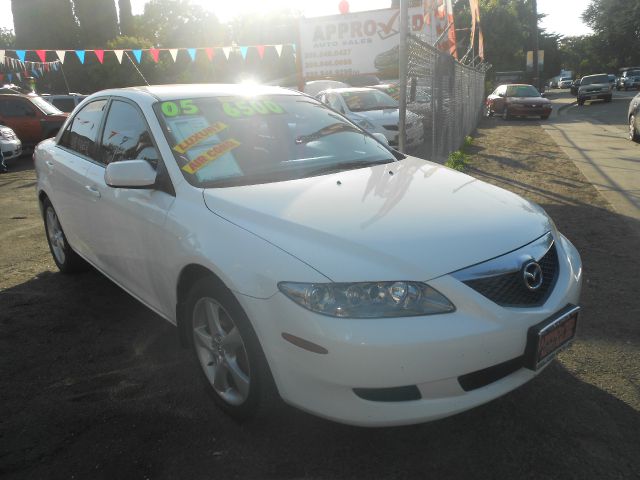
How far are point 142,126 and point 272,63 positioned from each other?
43.2 meters

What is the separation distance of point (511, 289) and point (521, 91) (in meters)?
22.0

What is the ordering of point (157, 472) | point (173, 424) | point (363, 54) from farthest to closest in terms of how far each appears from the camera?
point (363, 54)
point (173, 424)
point (157, 472)

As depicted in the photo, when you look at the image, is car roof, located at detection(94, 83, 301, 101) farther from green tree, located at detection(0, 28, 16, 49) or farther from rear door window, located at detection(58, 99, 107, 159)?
green tree, located at detection(0, 28, 16, 49)

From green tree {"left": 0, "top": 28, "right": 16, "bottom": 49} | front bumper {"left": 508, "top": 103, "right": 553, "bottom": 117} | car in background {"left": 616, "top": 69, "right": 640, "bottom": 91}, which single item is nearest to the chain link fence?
front bumper {"left": 508, "top": 103, "right": 553, "bottom": 117}

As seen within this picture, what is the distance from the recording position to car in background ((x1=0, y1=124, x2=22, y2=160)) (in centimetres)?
1270

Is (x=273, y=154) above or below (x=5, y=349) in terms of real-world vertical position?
above

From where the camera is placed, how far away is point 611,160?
1015 centimetres

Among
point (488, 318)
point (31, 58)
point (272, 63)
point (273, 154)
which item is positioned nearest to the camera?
point (488, 318)

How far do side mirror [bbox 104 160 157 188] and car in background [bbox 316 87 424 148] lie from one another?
753cm

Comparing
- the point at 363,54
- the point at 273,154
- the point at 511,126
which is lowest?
the point at 511,126

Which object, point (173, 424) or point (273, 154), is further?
point (273, 154)

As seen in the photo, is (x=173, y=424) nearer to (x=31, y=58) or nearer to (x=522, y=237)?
(x=522, y=237)

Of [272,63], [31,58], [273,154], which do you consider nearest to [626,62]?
[272,63]

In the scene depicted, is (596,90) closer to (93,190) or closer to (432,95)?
(432,95)
